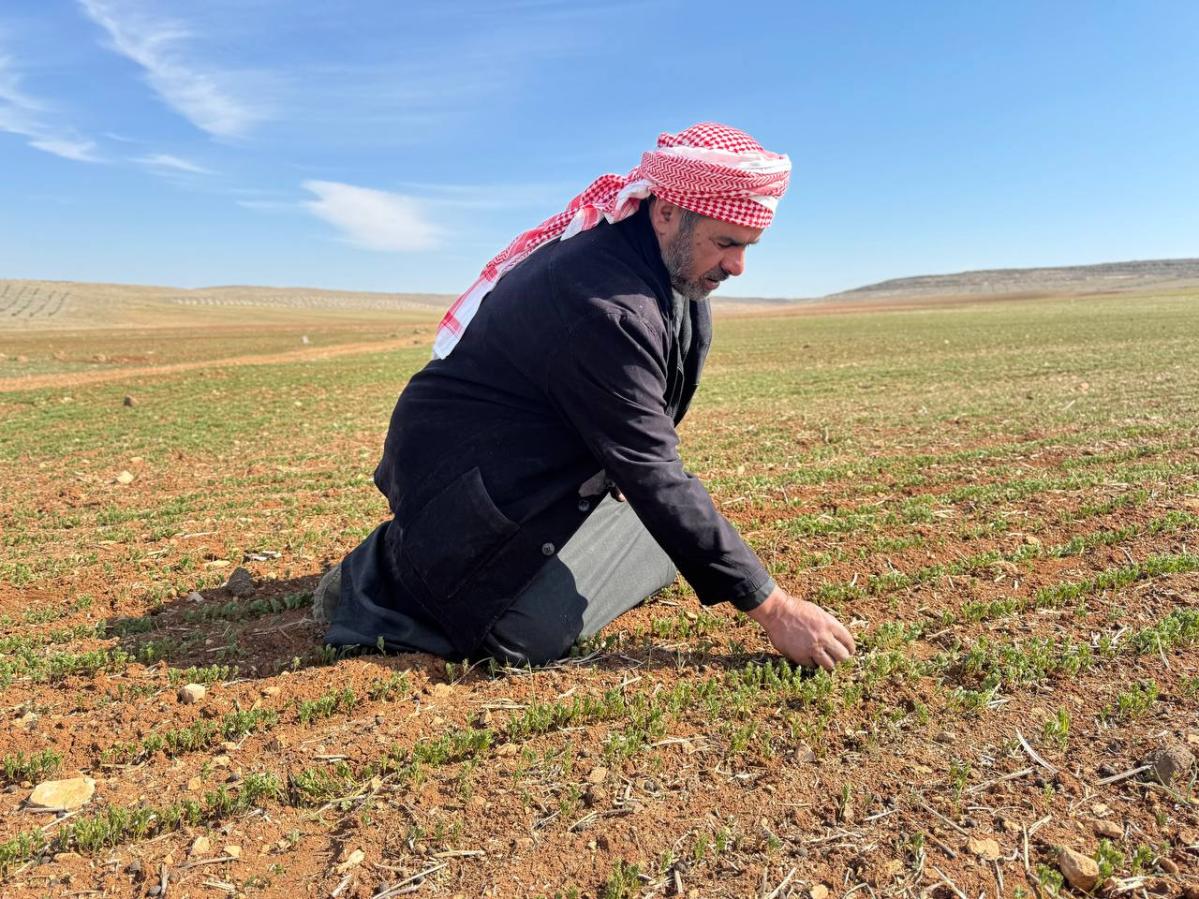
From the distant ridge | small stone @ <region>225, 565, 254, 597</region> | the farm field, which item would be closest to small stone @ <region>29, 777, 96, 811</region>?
the farm field

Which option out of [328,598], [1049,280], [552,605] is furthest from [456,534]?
[1049,280]

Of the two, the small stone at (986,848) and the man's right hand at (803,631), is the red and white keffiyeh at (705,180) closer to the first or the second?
the man's right hand at (803,631)

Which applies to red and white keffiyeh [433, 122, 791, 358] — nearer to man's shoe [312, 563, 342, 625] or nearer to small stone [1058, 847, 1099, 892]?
man's shoe [312, 563, 342, 625]

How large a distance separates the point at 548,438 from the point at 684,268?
86 centimetres

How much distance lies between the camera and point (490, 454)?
338 cm

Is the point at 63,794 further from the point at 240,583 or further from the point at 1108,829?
the point at 1108,829

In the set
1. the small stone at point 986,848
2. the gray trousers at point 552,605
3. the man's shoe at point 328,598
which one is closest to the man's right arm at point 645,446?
the gray trousers at point 552,605

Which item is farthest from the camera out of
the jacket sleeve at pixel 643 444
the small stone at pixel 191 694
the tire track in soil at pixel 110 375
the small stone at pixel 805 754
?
the tire track in soil at pixel 110 375

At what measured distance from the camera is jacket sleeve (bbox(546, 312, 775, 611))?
3018 mm

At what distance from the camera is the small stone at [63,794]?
2658 mm

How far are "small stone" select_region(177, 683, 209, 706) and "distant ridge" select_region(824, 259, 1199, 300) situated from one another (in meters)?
129

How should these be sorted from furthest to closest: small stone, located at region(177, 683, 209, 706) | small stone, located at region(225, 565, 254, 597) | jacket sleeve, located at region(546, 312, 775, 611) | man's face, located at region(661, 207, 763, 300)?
small stone, located at region(225, 565, 254, 597)
small stone, located at region(177, 683, 209, 706)
man's face, located at region(661, 207, 763, 300)
jacket sleeve, located at region(546, 312, 775, 611)

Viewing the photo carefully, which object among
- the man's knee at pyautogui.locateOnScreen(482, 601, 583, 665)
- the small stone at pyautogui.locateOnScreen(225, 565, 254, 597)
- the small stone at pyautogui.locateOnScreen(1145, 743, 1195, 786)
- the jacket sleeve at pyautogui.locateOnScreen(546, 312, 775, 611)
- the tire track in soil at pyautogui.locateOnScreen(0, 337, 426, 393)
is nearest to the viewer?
the small stone at pyautogui.locateOnScreen(1145, 743, 1195, 786)

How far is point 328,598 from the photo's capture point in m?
4.04
